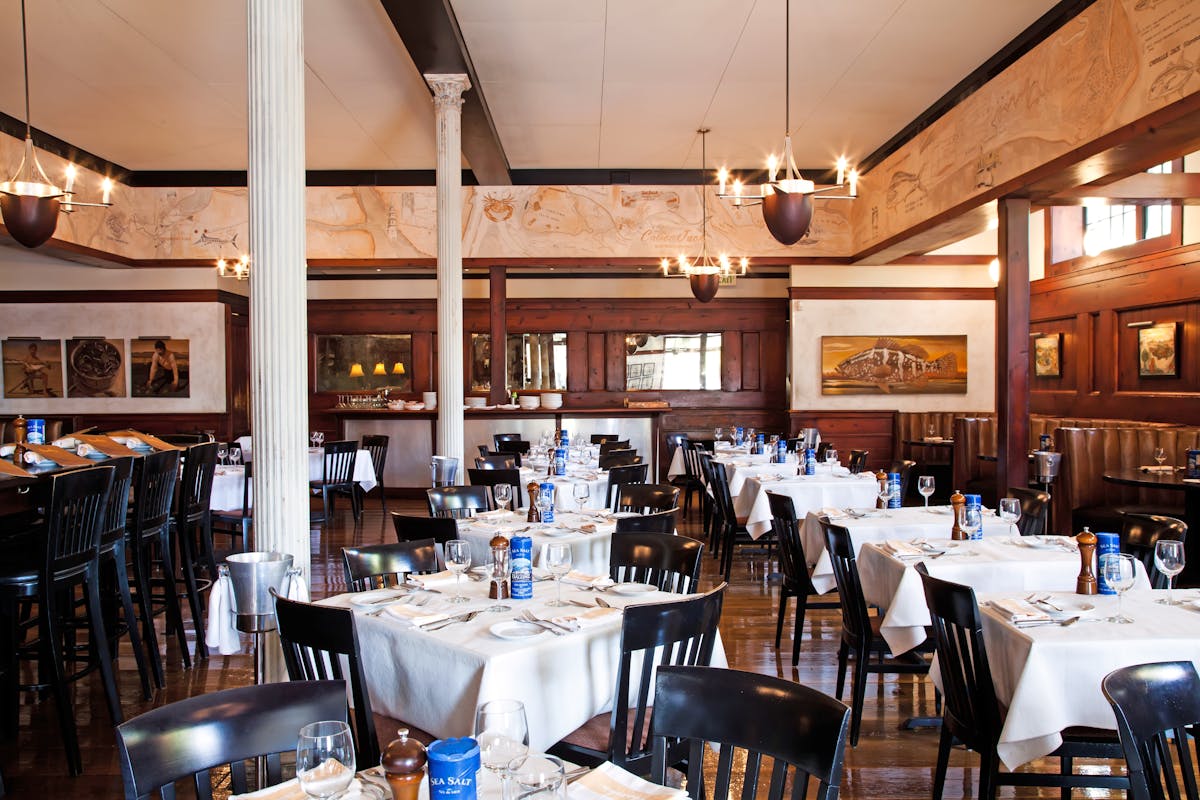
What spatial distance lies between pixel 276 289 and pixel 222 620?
57.2 inches

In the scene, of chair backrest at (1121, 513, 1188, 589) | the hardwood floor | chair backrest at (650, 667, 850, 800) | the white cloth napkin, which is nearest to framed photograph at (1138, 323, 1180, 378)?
the hardwood floor

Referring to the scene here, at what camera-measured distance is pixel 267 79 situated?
3.90 meters

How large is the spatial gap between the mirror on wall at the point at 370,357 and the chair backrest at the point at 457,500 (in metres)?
9.34

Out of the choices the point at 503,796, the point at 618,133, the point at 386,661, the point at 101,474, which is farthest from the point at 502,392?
the point at 503,796

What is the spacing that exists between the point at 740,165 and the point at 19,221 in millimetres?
8601

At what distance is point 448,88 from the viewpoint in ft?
26.6

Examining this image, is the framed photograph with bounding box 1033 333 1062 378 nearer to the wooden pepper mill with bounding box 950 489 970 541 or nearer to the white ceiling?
the white ceiling

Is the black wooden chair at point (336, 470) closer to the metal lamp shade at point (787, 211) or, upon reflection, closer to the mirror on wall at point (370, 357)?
the mirror on wall at point (370, 357)

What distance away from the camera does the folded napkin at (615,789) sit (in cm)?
164

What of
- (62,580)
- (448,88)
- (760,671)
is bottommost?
(760,671)

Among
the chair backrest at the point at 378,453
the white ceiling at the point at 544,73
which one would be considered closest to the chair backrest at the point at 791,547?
the white ceiling at the point at 544,73

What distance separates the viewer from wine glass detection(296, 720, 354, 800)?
1439 mm

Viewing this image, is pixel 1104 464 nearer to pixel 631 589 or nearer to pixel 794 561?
pixel 794 561

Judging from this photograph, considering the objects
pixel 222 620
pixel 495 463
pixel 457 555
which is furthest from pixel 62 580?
pixel 495 463
